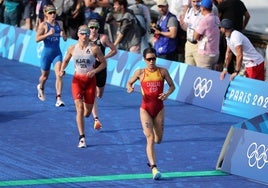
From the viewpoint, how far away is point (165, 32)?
20.0 metres

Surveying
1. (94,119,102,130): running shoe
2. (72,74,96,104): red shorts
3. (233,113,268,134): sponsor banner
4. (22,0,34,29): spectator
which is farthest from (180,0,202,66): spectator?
(22,0,34,29): spectator

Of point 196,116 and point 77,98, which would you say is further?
point 196,116

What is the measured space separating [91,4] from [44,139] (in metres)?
7.28

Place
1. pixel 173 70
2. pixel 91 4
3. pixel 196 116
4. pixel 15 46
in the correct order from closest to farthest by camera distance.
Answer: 1. pixel 196 116
2. pixel 173 70
3. pixel 91 4
4. pixel 15 46

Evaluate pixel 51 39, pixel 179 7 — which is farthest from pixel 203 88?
pixel 51 39

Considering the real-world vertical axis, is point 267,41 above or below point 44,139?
above

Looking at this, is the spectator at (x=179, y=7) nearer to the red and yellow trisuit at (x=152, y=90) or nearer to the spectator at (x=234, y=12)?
the spectator at (x=234, y=12)

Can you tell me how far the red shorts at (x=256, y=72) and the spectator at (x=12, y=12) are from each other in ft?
31.5

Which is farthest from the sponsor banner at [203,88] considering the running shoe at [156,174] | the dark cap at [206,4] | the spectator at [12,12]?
the spectator at [12,12]

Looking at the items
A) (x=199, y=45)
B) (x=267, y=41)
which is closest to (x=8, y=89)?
(x=199, y=45)

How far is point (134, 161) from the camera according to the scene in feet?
48.1

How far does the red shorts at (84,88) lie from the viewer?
1549cm

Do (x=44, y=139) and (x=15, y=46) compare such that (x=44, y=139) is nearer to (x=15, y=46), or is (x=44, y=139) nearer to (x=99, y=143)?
(x=99, y=143)

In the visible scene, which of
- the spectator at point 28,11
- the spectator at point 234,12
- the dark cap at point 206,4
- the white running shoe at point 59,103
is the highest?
the dark cap at point 206,4
